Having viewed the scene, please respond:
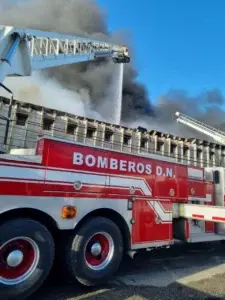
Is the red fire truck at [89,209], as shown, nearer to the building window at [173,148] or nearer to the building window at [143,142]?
the building window at [143,142]

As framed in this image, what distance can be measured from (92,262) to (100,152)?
1.44 m

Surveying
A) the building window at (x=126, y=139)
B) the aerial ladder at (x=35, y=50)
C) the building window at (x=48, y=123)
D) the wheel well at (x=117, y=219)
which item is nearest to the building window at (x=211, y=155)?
the building window at (x=126, y=139)

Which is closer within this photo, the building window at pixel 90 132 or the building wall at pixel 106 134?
the building wall at pixel 106 134

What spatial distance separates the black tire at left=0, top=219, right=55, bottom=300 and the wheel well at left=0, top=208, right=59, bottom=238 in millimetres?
86

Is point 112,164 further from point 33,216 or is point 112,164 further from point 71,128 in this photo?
point 71,128

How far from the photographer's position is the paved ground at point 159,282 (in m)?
4.07

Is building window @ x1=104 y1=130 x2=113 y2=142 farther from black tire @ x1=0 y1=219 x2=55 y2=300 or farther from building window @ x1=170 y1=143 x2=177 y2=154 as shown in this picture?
black tire @ x1=0 y1=219 x2=55 y2=300

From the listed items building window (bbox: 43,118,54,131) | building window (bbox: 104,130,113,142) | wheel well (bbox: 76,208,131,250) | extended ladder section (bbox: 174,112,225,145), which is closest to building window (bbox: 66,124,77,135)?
building window (bbox: 43,118,54,131)

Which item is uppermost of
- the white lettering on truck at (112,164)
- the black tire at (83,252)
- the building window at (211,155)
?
the building window at (211,155)

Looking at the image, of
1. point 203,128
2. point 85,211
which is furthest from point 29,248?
point 203,128

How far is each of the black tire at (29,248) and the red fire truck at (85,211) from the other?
0.03 ft

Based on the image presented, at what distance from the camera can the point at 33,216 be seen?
12.6 feet

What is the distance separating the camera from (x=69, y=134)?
3566 centimetres

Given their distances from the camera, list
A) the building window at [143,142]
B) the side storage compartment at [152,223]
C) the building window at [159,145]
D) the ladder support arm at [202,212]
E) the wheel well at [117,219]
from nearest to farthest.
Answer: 1. the wheel well at [117,219]
2. the side storage compartment at [152,223]
3. the ladder support arm at [202,212]
4. the building window at [143,142]
5. the building window at [159,145]
